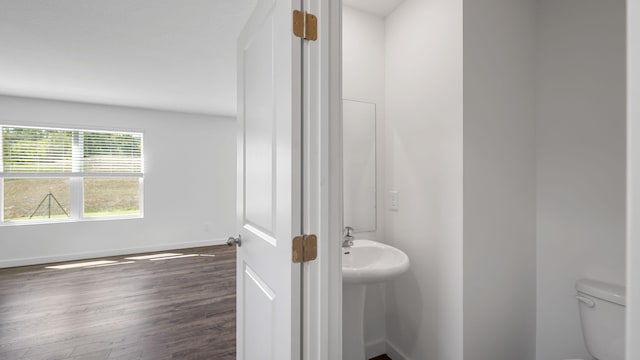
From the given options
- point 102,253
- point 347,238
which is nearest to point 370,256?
point 347,238

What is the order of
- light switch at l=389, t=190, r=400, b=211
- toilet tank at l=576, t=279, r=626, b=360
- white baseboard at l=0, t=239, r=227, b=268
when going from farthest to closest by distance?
white baseboard at l=0, t=239, r=227, b=268 < light switch at l=389, t=190, r=400, b=211 < toilet tank at l=576, t=279, r=626, b=360

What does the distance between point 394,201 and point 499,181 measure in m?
0.63

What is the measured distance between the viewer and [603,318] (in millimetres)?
1371

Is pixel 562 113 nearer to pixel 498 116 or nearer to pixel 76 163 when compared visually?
pixel 498 116

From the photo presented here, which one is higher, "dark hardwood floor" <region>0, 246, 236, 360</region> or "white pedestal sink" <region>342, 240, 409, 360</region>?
"white pedestal sink" <region>342, 240, 409, 360</region>

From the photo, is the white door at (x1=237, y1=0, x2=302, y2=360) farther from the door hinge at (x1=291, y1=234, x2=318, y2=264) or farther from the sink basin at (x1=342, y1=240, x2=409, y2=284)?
the sink basin at (x1=342, y1=240, x2=409, y2=284)

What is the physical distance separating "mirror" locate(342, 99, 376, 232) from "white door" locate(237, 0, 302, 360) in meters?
0.71

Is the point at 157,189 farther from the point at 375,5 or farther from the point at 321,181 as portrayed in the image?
the point at 321,181

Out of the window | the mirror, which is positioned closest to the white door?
the mirror

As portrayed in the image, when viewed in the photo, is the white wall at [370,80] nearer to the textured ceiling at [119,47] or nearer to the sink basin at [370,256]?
the sink basin at [370,256]

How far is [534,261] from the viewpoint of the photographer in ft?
5.78

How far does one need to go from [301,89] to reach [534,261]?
5.94 ft

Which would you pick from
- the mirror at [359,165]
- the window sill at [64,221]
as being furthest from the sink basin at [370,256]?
the window sill at [64,221]

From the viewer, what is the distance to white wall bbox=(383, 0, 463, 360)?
1.55 m
